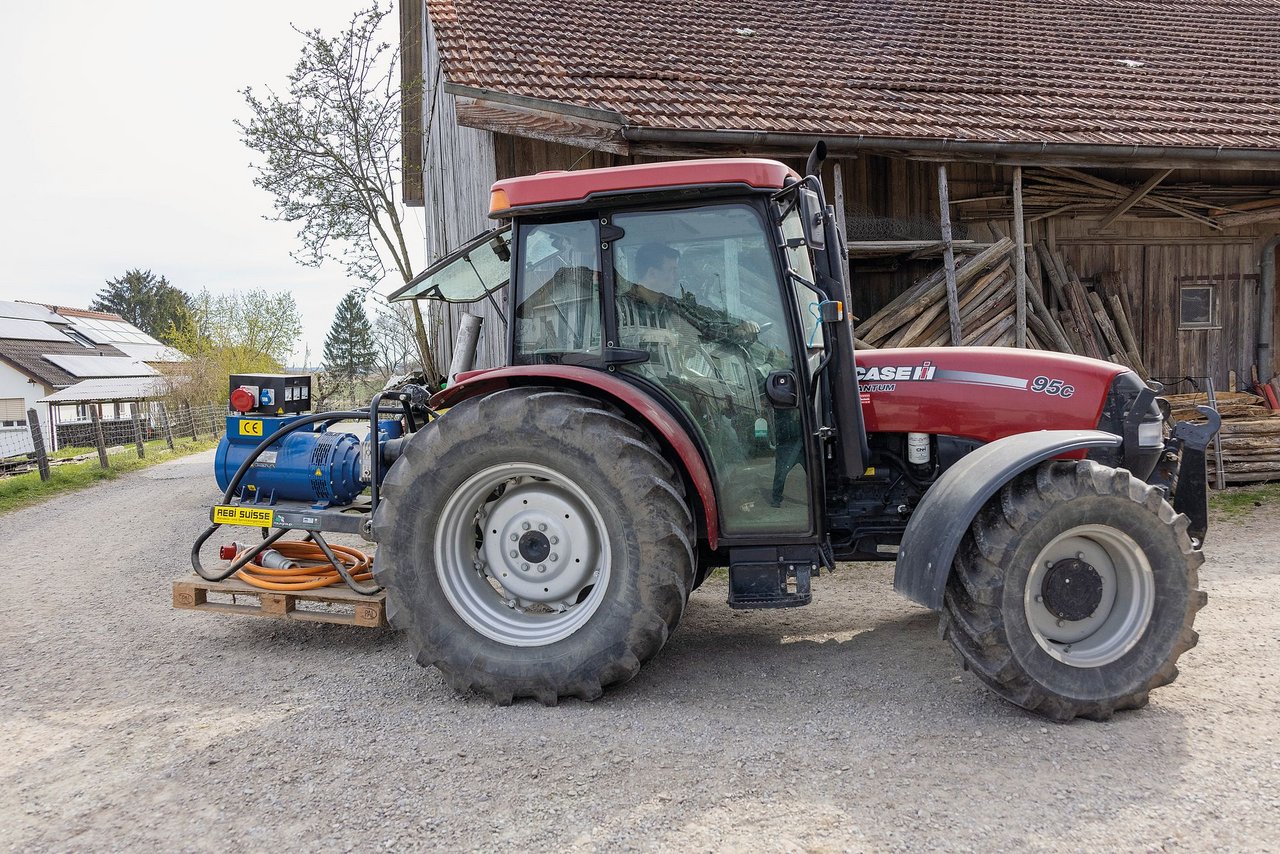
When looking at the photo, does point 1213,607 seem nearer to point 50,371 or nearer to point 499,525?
point 499,525

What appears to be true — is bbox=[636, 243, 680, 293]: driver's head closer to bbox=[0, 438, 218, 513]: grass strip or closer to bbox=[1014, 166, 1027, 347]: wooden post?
bbox=[1014, 166, 1027, 347]: wooden post

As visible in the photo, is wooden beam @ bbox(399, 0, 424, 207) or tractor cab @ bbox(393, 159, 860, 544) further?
wooden beam @ bbox(399, 0, 424, 207)

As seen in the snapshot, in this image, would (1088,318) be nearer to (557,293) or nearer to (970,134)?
(970,134)

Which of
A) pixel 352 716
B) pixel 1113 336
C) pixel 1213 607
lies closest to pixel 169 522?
pixel 352 716

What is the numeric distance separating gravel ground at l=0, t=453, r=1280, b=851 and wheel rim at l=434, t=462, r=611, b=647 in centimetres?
37

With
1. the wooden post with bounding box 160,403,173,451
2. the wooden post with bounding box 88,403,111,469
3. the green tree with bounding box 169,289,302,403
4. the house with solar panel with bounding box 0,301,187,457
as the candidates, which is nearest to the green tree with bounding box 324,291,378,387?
the house with solar panel with bounding box 0,301,187,457

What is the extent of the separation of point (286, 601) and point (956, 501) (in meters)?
3.25

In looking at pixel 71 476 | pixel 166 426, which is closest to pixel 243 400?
pixel 71 476

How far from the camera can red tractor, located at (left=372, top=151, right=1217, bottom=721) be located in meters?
3.21

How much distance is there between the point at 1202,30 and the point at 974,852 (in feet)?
40.3

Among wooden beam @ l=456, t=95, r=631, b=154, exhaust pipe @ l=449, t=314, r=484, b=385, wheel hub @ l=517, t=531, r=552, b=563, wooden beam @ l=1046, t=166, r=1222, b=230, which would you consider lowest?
wheel hub @ l=517, t=531, r=552, b=563

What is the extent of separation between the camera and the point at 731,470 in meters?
3.64

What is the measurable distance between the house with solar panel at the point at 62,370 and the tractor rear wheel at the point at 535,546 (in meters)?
28.6

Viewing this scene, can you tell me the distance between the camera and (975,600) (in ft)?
10.4
